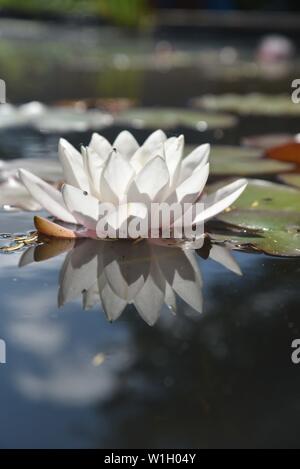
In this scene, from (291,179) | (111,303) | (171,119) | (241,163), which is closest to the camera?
(111,303)

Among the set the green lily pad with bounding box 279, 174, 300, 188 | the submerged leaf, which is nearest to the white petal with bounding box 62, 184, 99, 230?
the green lily pad with bounding box 279, 174, 300, 188

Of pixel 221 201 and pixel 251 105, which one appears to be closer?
pixel 221 201

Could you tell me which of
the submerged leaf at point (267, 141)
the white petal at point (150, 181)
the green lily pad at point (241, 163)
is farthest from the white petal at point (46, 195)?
the submerged leaf at point (267, 141)

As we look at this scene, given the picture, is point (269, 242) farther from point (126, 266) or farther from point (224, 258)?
point (126, 266)

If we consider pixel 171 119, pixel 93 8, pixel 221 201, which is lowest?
pixel 221 201

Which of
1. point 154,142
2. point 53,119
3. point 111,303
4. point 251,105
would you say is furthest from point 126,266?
point 251,105

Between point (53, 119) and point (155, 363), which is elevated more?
point (53, 119)

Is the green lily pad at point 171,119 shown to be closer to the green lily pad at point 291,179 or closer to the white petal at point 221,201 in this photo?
the green lily pad at point 291,179

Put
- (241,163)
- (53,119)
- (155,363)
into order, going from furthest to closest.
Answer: (53,119) < (241,163) < (155,363)
